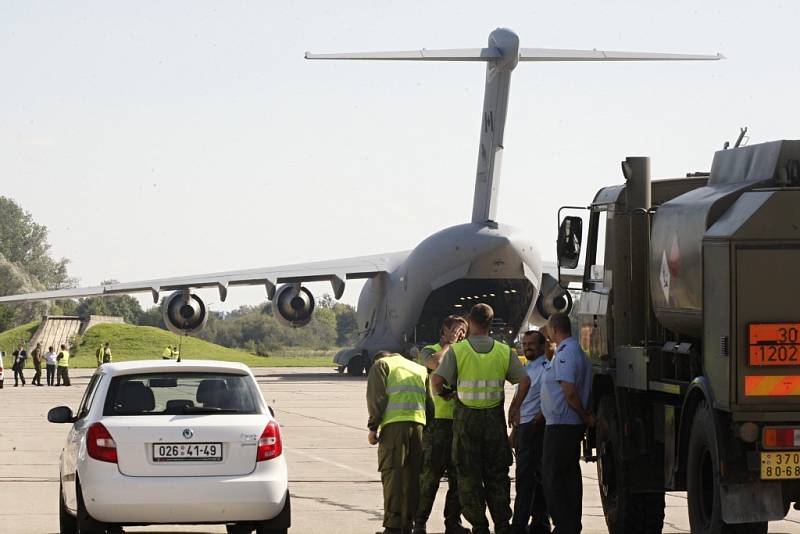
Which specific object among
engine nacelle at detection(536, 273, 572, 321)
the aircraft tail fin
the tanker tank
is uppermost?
Answer: the aircraft tail fin

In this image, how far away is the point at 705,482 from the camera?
9.94 metres

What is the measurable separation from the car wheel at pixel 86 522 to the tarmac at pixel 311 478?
1669 mm

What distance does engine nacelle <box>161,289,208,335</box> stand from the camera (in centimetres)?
4669

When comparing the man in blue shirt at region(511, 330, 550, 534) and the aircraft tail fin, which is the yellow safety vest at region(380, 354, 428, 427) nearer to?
the man in blue shirt at region(511, 330, 550, 534)

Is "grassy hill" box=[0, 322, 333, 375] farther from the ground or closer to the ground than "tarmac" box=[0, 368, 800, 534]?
farther from the ground

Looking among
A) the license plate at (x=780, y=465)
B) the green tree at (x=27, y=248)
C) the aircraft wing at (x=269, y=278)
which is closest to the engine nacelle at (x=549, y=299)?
the aircraft wing at (x=269, y=278)

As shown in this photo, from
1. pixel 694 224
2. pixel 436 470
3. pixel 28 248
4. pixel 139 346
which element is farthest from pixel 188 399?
pixel 28 248

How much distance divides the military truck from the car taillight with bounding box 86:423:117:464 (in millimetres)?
3886

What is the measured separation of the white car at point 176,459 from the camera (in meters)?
10.4

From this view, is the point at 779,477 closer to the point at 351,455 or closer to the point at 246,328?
the point at 351,455

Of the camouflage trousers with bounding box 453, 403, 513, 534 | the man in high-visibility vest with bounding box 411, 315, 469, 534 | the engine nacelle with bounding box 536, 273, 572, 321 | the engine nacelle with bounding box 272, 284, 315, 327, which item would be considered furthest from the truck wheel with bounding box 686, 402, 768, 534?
the engine nacelle with bounding box 272, 284, 315, 327

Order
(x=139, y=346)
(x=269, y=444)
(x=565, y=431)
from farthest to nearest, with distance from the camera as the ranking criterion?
(x=139, y=346)
(x=565, y=431)
(x=269, y=444)

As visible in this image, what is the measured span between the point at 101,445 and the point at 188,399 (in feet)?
2.72

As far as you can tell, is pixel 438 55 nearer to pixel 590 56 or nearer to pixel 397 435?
→ pixel 590 56
